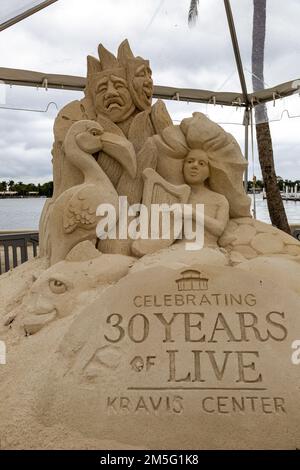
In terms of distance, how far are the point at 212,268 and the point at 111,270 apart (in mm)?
517

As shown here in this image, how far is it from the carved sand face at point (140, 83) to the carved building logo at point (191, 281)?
4.22 feet

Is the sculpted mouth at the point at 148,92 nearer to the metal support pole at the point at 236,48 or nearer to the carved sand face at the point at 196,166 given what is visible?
the carved sand face at the point at 196,166

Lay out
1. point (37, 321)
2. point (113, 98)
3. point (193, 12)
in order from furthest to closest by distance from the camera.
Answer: point (193, 12) → point (113, 98) → point (37, 321)

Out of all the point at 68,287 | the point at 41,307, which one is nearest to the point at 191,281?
the point at 68,287

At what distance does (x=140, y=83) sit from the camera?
8.63 ft

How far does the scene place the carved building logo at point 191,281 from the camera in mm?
1832

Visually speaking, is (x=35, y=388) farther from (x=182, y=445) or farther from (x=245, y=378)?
(x=245, y=378)

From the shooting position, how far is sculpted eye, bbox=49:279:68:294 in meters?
2.04

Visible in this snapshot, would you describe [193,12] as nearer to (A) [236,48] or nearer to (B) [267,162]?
(A) [236,48]

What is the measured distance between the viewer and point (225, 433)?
1463 millimetres

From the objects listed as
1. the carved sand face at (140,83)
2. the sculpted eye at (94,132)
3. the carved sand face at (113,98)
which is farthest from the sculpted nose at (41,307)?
the carved sand face at (140,83)

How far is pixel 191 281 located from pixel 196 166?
89 cm

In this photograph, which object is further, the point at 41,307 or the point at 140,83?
the point at 140,83
